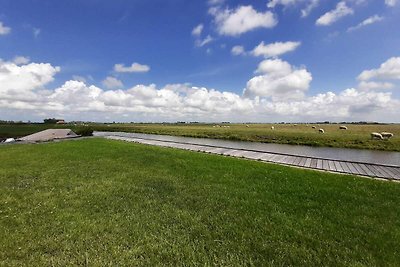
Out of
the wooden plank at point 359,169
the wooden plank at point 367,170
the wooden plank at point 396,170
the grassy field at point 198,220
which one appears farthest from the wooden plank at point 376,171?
the grassy field at point 198,220

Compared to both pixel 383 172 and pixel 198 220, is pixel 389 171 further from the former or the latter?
pixel 198 220

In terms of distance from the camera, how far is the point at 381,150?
35.7m

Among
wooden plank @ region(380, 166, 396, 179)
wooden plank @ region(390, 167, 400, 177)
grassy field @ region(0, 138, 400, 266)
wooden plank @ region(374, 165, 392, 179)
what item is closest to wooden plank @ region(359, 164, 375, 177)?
wooden plank @ region(374, 165, 392, 179)

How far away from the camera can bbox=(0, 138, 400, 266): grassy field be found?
18.2 feet

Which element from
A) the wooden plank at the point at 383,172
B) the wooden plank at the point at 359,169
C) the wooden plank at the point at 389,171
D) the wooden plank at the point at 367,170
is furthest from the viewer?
the wooden plank at the point at 359,169

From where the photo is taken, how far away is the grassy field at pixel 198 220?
555cm

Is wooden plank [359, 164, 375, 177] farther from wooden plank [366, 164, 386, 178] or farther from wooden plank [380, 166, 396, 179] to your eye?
wooden plank [380, 166, 396, 179]

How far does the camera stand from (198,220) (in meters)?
7.46

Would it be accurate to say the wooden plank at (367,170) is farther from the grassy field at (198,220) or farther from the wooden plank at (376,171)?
the grassy field at (198,220)

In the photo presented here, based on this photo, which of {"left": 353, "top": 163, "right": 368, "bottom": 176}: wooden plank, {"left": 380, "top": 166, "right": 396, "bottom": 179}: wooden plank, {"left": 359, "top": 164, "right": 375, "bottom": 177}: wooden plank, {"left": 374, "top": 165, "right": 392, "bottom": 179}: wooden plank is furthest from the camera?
{"left": 353, "top": 163, "right": 368, "bottom": 176}: wooden plank

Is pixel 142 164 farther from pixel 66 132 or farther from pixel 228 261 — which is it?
pixel 66 132

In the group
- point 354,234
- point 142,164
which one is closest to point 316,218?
point 354,234

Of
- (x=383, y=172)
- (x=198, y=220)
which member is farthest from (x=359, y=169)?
(x=198, y=220)

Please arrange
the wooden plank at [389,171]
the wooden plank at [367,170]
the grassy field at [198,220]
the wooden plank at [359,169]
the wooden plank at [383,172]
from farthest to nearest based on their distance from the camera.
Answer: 1. the wooden plank at [359,169]
2. the wooden plank at [367,170]
3. the wooden plank at [389,171]
4. the wooden plank at [383,172]
5. the grassy field at [198,220]
